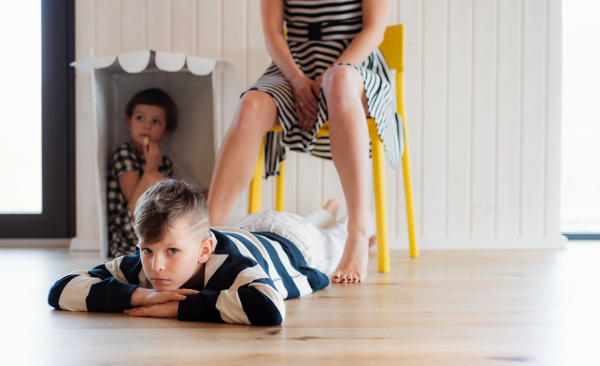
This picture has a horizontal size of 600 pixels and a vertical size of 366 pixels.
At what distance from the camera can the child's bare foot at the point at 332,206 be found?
1641 millimetres

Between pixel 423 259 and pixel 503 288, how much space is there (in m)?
0.47

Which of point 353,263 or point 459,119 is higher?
point 459,119

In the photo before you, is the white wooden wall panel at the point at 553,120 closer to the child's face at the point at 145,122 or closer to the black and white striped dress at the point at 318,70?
the black and white striped dress at the point at 318,70

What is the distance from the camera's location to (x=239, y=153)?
1.14m

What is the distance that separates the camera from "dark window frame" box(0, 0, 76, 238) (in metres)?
1.77

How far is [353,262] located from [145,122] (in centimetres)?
94

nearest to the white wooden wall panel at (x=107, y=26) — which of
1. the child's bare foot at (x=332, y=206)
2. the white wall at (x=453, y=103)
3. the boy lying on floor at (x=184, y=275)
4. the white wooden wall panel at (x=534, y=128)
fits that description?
the white wall at (x=453, y=103)


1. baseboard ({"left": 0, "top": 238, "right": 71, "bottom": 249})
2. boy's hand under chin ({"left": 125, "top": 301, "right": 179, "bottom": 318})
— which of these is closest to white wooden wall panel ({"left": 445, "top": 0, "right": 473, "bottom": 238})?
boy's hand under chin ({"left": 125, "top": 301, "right": 179, "bottom": 318})

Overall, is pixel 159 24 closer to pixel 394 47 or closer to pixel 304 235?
pixel 394 47

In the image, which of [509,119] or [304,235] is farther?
[509,119]

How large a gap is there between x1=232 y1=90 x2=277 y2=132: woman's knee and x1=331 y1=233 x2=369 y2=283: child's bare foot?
342mm

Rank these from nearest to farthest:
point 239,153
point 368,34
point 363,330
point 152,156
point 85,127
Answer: point 363,330 → point 239,153 → point 368,34 → point 152,156 → point 85,127

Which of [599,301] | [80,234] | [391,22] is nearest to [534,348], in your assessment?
[599,301]

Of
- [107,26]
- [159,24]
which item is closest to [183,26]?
[159,24]
